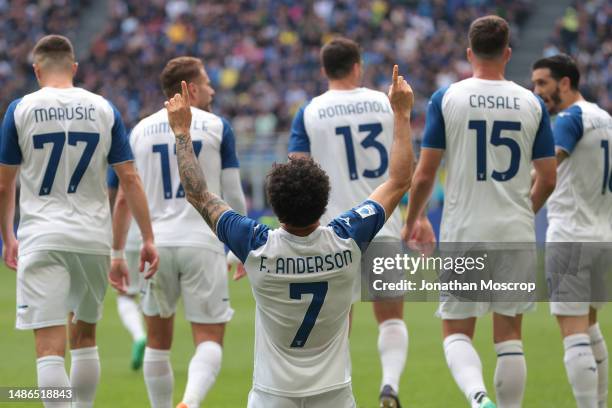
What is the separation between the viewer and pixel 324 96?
7.90m

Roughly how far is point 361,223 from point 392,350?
2.92m

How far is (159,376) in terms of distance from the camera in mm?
7172

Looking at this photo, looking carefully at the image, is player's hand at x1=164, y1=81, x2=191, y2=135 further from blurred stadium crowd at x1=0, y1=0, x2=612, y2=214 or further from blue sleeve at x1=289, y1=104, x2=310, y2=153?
blurred stadium crowd at x1=0, y1=0, x2=612, y2=214

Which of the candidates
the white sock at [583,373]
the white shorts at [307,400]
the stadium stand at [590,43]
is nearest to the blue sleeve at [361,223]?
the white shorts at [307,400]

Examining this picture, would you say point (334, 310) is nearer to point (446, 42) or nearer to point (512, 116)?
point (512, 116)

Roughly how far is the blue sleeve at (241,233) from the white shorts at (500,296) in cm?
206

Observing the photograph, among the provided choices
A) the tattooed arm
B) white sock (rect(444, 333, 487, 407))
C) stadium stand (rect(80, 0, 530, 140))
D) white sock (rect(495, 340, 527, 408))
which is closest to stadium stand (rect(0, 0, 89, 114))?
stadium stand (rect(80, 0, 530, 140))

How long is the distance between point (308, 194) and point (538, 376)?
5.45 metres

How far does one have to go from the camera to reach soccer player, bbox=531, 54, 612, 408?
7.19 meters

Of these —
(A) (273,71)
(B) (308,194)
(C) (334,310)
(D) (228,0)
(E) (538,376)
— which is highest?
(D) (228,0)

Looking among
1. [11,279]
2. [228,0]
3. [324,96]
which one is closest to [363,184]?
[324,96]

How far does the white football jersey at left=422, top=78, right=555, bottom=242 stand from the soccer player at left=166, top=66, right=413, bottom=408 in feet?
5.91

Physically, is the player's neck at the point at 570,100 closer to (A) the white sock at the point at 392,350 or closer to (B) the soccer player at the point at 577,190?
(B) the soccer player at the point at 577,190

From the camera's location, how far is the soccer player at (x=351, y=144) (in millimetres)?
7777
